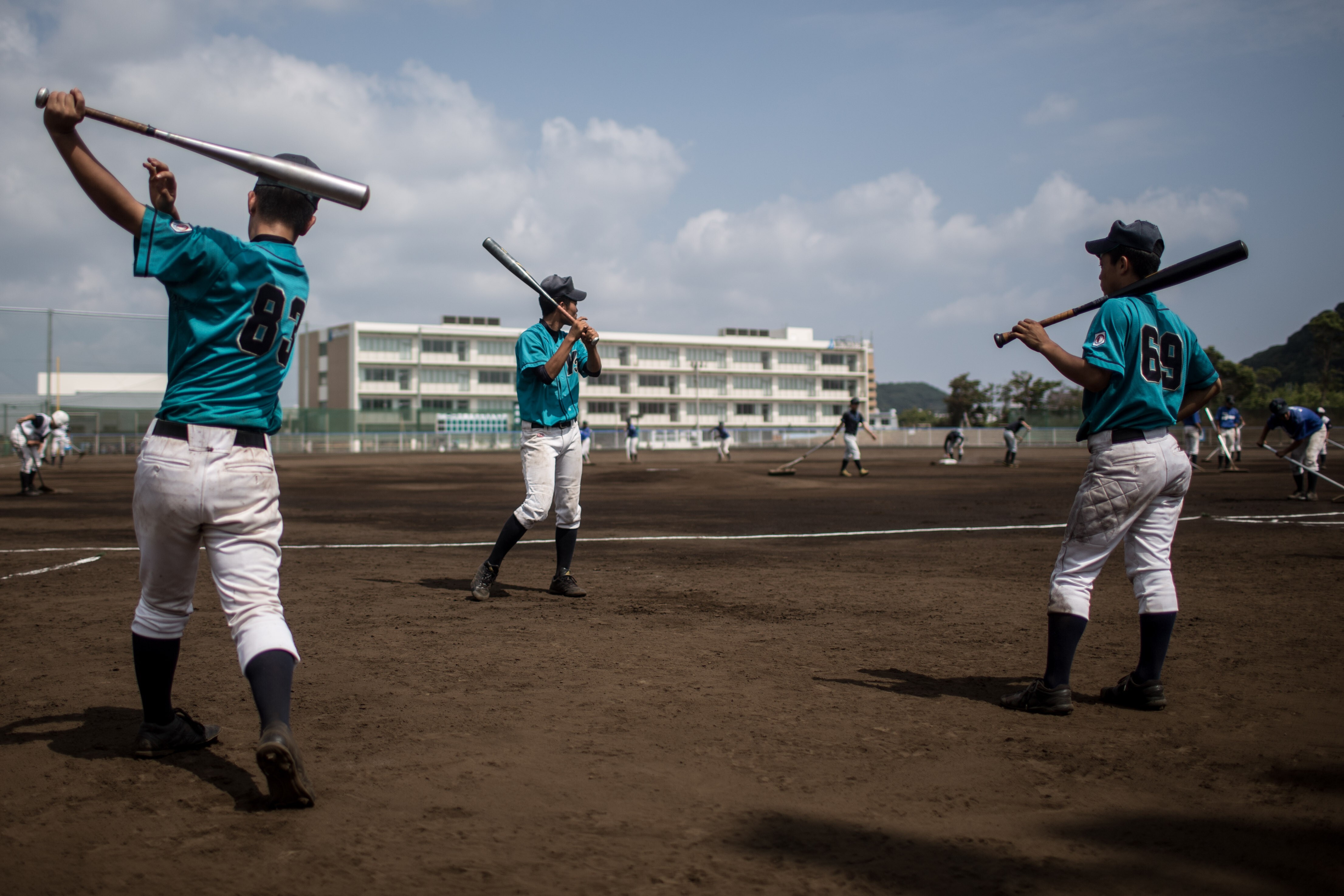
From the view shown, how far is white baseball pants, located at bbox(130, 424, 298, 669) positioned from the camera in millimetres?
2957

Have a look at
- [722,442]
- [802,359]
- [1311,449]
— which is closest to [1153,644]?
[1311,449]

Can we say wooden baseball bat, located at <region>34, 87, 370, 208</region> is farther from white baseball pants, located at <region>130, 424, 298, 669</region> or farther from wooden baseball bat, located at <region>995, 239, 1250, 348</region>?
wooden baseball bat, located at <region>995, 239, 1250, 348</region>

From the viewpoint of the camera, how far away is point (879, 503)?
53.0 ft

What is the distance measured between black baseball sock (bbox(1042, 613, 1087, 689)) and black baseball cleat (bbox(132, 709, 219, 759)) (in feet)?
10.8

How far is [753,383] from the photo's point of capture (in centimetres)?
10081

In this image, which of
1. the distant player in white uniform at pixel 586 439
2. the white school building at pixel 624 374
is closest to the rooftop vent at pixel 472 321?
the white school building at pixel 624 374

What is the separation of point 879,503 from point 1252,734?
41.7ft

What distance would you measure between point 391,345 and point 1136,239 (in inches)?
3419

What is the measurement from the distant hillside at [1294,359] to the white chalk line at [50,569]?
446 feet

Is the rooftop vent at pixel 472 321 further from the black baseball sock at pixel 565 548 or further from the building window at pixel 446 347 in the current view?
the black baseball sock at pixel 565 548

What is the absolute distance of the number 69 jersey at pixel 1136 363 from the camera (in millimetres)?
3850

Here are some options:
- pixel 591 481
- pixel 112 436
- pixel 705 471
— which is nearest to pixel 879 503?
pixel 591 481

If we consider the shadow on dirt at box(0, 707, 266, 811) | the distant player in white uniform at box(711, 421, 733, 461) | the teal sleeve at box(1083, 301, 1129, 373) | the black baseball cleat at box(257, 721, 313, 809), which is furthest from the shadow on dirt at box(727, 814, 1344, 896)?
the distant player in white uniform at box(711, 421, 733, 461)

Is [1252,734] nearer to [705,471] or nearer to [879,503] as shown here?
[879,503]
